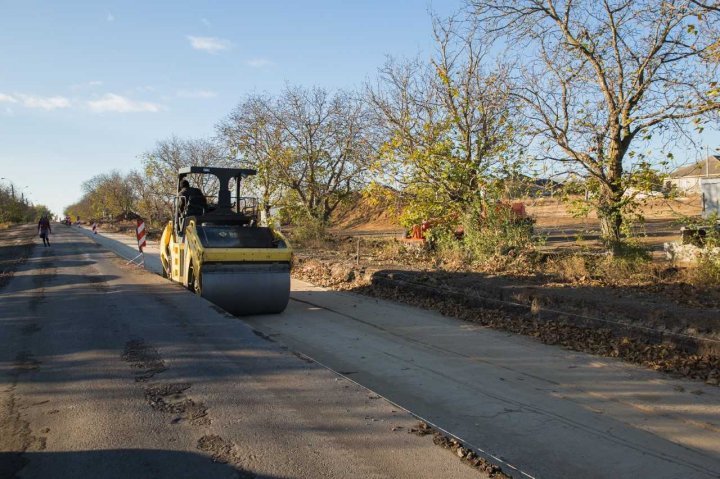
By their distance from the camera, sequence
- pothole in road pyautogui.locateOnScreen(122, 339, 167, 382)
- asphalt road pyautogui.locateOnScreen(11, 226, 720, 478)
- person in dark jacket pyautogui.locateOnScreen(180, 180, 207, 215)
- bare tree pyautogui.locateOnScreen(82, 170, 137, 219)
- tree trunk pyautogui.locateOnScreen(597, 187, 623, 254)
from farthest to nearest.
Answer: bare tree pyautogui.locateOnScreen(82, 170, 137, 219) → person in dark jacket pyautogui.locateOnScreen(180, 180, 207, 215) → tree trunk pyautogui.locateOnScreen(597, 187, 623, 254) → pothole in road pyautogui.locateOnScreen(122, 339, 167, 382) → asphalt road pyautogui.locateOnScreen(11, 226, 720, 478)

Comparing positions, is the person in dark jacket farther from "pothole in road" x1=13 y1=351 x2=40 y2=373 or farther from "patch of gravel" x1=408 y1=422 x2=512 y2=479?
"patch of gravel" x1=408 y1=422 x2=512 y2=479

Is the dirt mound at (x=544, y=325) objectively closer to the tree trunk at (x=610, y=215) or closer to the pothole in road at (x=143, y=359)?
the tree trunk at (x=610, y=215)

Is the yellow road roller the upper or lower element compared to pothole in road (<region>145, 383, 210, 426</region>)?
upper

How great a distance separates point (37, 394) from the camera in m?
5.10

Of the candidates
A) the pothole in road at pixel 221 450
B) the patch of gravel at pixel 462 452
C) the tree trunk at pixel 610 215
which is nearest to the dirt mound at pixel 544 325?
the tree trunk at pixel 610 215

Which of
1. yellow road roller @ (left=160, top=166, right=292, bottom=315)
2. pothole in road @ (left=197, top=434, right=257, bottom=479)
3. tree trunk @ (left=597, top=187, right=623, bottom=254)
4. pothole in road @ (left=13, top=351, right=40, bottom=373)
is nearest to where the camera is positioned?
pothole in road @ (left=197, top=434, right=257, bottom=479)

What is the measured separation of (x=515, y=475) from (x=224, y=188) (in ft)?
32.5

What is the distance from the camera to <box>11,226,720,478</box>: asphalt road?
4461 mm

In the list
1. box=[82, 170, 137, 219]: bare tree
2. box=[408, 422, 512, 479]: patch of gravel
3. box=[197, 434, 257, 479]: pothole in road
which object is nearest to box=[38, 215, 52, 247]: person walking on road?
box=[197, 434, 257, 479]: pothole in road

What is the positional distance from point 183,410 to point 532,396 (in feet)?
11.9

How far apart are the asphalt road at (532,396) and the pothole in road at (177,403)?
6.85 feet

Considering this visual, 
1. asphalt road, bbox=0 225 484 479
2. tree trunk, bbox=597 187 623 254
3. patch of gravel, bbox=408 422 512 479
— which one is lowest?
patch of gravel, bbox=408 422 512 479

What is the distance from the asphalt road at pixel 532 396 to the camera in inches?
176

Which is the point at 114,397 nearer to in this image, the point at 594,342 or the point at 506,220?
the point at 594,342
